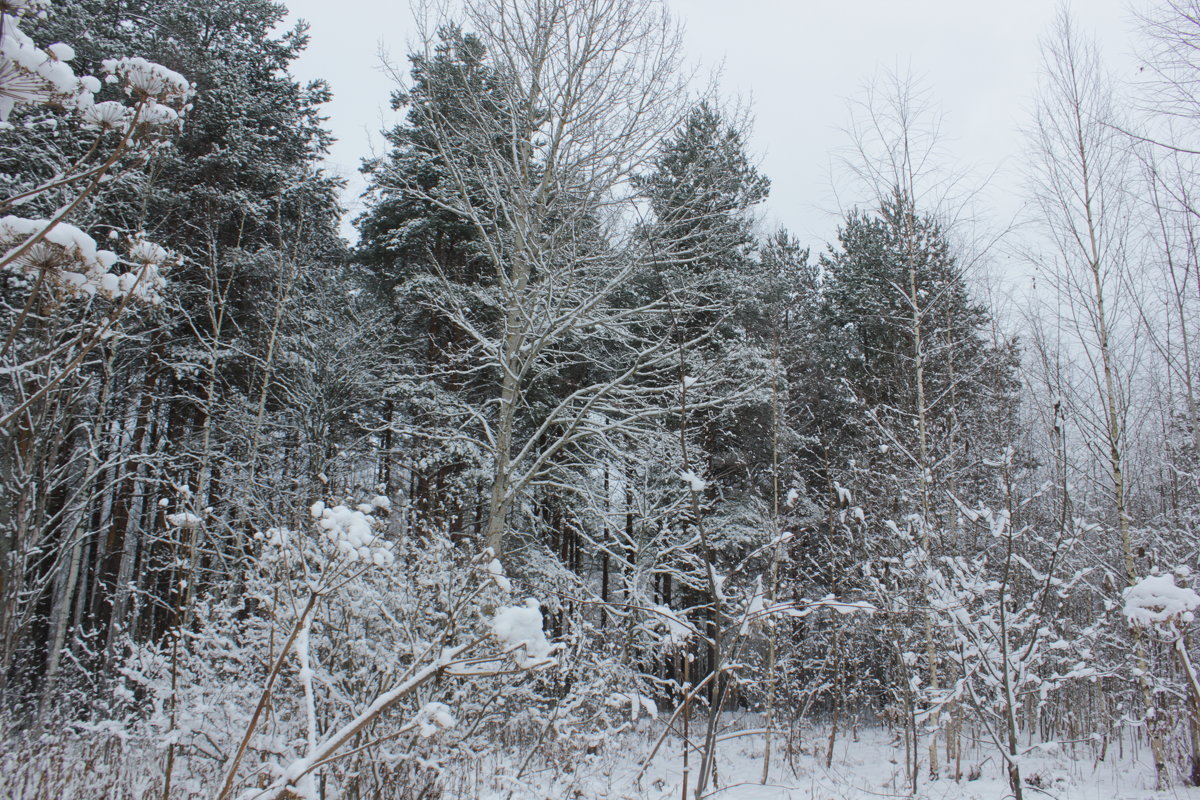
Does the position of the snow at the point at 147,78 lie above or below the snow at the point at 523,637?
above

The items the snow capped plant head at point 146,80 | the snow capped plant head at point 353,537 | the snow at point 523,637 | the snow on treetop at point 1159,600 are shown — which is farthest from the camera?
the snow on treetop at point 1159,600

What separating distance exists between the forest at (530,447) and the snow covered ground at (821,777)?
9 cm

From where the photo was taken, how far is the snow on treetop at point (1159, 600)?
228cm

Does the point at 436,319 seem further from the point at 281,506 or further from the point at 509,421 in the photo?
the point at 509,421

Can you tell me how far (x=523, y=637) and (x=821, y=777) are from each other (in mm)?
8914

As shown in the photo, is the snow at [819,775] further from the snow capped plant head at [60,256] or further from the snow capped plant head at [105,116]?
the snow capped plant head at [105,116]

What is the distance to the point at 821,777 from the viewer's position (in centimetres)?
831

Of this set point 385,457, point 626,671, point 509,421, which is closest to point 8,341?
point 626,671

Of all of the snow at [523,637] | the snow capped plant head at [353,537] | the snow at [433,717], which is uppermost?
the snow capped plant head at [353,537]

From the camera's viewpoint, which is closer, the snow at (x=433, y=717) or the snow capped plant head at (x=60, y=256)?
the snow capped plant head at (x=60, y=256)

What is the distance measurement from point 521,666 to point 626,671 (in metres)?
5.73

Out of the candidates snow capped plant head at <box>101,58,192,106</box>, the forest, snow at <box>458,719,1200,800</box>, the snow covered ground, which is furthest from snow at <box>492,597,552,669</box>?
the snow covered ground

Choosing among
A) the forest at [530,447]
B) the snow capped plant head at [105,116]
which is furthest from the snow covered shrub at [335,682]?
the snow capped plant head at [105,116]

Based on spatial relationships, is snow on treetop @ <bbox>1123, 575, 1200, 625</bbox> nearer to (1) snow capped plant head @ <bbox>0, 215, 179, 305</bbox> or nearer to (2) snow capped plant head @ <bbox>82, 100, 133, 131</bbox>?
(1) snow capped plant head @ <bbox>0, 215, 179, 305</bbox>
